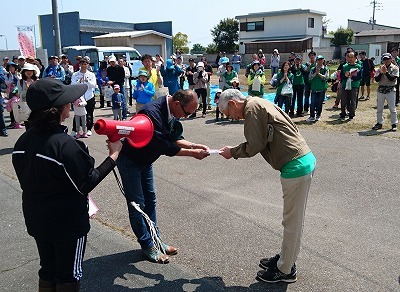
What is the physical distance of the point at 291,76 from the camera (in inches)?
475

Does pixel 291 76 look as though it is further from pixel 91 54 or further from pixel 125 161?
pixel 91 54

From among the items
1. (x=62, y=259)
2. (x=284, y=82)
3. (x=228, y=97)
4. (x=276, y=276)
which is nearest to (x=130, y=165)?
(x=228, y=97)

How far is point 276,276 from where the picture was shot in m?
3.58

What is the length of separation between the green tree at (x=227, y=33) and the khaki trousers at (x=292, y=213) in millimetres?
57262

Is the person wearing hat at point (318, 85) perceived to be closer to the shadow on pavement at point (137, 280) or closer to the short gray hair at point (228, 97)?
the short gray hair at point (228, 97)

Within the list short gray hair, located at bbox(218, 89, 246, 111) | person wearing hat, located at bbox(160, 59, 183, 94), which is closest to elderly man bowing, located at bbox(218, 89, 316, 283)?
short gray hair, located at bbox(218, 89, 246, 111)

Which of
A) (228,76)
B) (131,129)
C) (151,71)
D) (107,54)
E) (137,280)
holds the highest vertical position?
(107,54)

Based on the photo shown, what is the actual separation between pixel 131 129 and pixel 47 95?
2.59 ft

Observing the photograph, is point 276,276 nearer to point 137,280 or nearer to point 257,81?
point 137,280

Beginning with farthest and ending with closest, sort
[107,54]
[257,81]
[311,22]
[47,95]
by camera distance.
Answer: [311,22] → [107,54] → [257,81] → [47,95]

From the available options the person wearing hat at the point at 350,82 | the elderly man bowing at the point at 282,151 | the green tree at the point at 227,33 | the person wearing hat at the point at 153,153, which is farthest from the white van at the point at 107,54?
the green tree at the point at 227,33

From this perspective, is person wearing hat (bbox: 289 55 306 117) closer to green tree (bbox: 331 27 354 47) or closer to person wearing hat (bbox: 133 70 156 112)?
person wearing hat (bbox: 133 70 156 112)

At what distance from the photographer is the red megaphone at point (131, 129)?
2848 millimetres

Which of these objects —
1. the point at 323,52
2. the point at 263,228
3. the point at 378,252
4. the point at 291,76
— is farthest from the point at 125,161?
the point at 323,52
